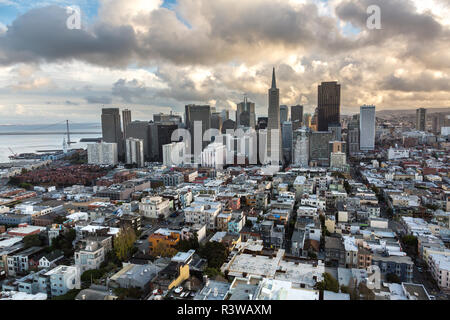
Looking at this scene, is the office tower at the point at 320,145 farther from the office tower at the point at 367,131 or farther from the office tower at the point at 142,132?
the office tower at the point at 142,132

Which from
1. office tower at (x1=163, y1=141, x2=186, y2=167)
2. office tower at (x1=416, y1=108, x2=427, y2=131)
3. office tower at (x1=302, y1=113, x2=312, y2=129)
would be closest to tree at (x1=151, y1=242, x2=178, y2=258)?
office tower at (x1=163, y1=141, x2=186, y2=167)

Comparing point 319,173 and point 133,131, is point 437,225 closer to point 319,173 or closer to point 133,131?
point 319,173

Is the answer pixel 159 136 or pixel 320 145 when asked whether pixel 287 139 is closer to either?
pixel 320 145

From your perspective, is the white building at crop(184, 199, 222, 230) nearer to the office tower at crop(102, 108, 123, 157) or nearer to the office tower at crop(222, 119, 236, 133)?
the office tower at crop(102, 108, 123, 157)

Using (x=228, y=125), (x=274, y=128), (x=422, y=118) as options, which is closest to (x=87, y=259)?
(x=274, y=128)

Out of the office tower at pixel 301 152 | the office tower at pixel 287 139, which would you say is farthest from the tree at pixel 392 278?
the office tower at pixel 287 139
